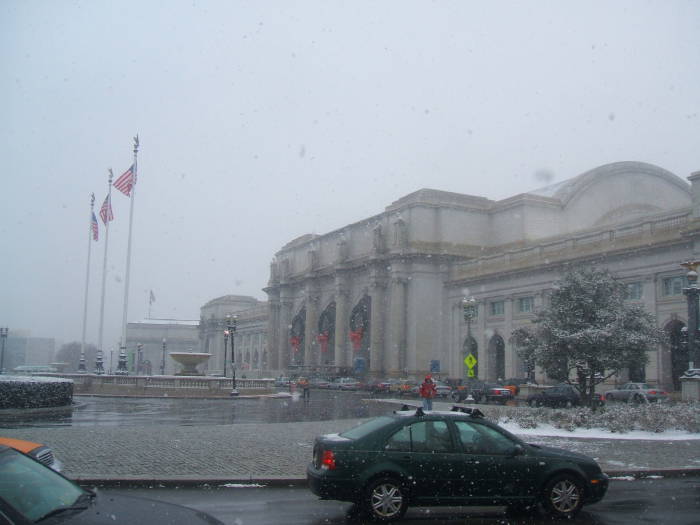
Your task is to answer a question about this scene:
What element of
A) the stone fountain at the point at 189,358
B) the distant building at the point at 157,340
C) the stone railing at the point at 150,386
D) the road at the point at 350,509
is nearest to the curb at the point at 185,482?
the road at the point at 350,509

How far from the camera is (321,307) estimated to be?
3826 inches

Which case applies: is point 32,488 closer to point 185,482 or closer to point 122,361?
point 185,482

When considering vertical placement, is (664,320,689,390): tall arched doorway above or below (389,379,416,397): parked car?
above

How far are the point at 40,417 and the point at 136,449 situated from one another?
1065 centimetres

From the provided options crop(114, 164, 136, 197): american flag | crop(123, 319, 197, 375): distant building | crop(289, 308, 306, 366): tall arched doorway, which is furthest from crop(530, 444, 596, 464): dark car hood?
crop(123, 319, 197, 375): distant building

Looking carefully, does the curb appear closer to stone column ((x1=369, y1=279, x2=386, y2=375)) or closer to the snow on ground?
the snow on ground

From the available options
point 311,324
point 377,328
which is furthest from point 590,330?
point 311,324

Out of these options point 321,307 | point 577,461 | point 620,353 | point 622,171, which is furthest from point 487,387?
point 321,307

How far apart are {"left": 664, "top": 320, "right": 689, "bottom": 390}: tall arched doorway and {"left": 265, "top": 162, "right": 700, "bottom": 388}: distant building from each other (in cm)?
9

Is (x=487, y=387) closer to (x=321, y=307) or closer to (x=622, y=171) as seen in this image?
(x=622, y=171)

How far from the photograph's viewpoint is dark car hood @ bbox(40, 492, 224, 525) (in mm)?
5453

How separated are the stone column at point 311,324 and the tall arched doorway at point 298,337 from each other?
4.59 metres

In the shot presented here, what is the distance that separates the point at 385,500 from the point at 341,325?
80422mm

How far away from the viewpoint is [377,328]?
3179 inches
